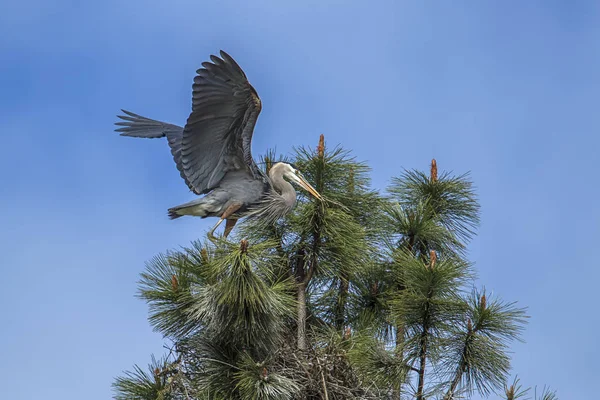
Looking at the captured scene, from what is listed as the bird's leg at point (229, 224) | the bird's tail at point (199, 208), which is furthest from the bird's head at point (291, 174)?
the bird's tail at point (199, 208)

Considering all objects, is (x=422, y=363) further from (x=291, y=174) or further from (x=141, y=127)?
(x=141, y=127)

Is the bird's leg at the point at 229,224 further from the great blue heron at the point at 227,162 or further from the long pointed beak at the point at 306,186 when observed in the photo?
the long pointed beak at the point at 306,186

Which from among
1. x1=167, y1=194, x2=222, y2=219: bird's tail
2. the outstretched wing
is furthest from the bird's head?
x1=167, y1=194, x2=222, y2=219: bird's tail

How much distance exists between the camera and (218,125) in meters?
7.55

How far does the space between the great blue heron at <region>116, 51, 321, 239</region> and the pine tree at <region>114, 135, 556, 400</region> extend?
189 millimetres

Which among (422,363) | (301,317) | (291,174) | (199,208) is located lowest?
(422,363)

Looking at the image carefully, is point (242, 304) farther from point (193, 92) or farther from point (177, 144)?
point (177, 144)

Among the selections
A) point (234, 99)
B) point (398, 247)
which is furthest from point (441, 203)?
point (234, 99)

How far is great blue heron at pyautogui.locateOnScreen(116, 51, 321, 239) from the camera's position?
736 cm

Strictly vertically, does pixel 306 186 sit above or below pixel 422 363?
above

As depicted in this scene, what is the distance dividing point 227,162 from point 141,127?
66.9 inches

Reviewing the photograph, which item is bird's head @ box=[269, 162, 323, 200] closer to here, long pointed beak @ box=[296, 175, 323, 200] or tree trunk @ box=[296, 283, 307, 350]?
long pointed beak @ box=[296, 175, 323, 200]

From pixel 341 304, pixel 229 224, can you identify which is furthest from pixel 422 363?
pixel 229 224

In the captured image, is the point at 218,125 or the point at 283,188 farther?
the point at 283,188
